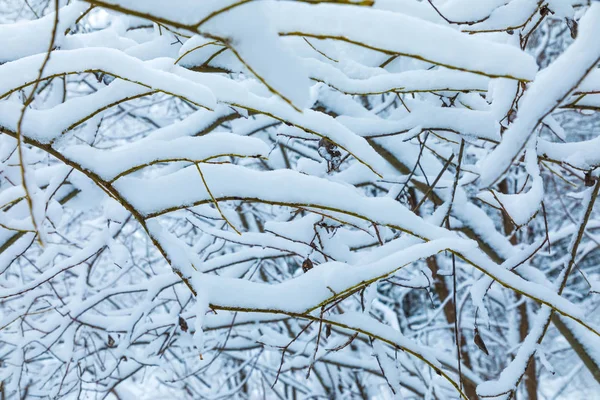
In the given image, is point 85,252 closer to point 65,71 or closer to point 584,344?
point 65,71

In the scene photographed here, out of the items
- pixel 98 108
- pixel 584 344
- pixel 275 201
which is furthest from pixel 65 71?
pixel 584 344

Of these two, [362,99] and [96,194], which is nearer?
[96,194]

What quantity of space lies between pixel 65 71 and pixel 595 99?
0.94m

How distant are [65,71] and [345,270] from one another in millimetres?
471

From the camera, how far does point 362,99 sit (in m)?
4.75

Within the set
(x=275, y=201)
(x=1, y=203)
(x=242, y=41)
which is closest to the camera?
(x=242, y=41)

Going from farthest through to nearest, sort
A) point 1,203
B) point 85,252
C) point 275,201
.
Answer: point 85,252, point 1,203, point 275,201

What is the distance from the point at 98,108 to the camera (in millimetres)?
697

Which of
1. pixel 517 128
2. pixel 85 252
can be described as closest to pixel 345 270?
pixel 517 128

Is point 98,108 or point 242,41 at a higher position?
point 98,108

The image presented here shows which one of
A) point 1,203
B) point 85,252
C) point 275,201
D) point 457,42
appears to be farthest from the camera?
point 85,252

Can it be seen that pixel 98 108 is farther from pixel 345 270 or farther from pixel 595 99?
pixel 595 99

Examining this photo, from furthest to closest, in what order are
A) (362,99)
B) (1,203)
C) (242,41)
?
(362,99) → (1,203) → (242,41)

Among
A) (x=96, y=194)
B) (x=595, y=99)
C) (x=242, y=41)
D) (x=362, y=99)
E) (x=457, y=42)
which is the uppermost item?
(x=362, y=99)
